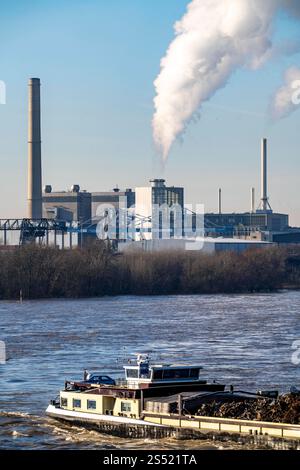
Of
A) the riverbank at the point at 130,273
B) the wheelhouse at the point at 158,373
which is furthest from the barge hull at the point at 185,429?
the riverbank at the point at 130,273

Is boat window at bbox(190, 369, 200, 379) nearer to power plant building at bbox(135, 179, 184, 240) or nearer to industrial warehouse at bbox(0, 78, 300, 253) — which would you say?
industrial warehouse at bbox(0, 78, 300, 253)

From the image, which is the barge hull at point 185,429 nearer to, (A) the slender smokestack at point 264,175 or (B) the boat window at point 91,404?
(B) the boat window at point 91,404

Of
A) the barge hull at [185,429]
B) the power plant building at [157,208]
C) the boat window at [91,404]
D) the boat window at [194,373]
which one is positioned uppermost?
the power plant building at [157,208]

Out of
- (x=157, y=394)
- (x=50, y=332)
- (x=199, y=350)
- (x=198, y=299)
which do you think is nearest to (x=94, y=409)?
(x=157, y=394)

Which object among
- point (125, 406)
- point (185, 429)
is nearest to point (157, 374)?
point (125, 406)

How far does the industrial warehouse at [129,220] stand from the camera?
81900 mm

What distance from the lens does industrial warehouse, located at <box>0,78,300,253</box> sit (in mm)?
81900

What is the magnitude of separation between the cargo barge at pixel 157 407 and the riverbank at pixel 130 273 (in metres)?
39.0

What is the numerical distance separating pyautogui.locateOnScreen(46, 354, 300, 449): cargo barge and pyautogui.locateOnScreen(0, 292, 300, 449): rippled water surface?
287mm

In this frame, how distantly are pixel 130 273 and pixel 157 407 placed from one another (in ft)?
151

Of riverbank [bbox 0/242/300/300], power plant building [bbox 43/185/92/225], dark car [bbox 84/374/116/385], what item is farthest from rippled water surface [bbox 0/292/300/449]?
power plant building [bbox 43/185/92/225]

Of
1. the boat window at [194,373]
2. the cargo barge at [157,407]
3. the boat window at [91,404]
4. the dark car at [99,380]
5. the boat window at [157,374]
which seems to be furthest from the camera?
the dark car at [99,380]

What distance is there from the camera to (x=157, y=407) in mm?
23625

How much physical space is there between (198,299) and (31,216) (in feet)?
80.8
